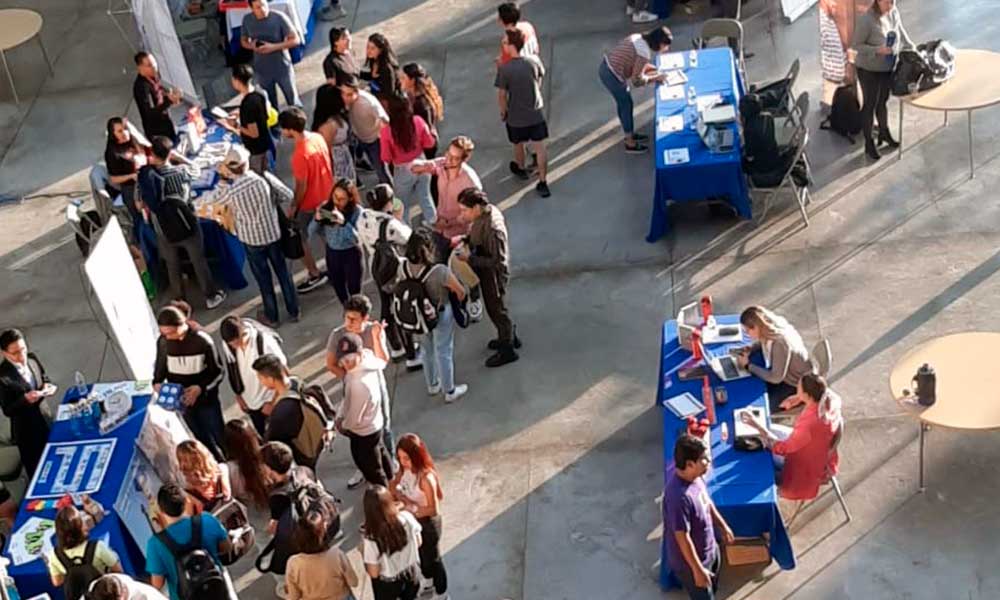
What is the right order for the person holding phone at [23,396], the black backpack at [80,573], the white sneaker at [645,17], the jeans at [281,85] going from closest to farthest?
the black backpack at [80,573] < the person holding phone at [23,396] < the jeans at [281,85] < the white sneaker at [645,17]

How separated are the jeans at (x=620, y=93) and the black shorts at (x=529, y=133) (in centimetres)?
79

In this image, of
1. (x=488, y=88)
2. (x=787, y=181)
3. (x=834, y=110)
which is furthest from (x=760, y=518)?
(x=488, y=88)

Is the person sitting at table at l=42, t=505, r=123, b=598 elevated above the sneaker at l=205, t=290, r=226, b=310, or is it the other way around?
the person sitting at table at l=42, t=505, r=123, b=598

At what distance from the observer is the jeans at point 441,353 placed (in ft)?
35.0

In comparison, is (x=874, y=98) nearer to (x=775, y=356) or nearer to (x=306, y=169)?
(x=775, y=356)

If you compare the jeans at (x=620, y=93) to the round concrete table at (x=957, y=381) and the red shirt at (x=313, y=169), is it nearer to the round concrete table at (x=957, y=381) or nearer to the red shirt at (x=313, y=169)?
the red shirt at (x=313, y=169)

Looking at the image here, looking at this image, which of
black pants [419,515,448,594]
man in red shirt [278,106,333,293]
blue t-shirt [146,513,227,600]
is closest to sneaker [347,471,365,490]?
black pants [419,515,448,594]

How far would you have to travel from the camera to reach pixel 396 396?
11320 mm

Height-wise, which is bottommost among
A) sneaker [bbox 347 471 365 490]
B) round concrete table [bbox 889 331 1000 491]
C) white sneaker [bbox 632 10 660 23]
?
sneaker [bbox 347 471 365 490]

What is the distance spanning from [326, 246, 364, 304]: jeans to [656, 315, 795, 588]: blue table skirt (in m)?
2.84

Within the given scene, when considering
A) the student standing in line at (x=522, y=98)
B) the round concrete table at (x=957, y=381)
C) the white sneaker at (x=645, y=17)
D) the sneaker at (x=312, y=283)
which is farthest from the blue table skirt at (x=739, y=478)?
the white sneaker at (x=645, y=17)

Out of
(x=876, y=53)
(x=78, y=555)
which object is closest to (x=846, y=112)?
(x=876, y=53)

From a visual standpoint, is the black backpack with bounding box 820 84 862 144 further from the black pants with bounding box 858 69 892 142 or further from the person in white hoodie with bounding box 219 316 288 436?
the person in white hoodie with bounding box 219 316 288 436

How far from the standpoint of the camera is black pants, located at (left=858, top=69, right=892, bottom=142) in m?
12.7
